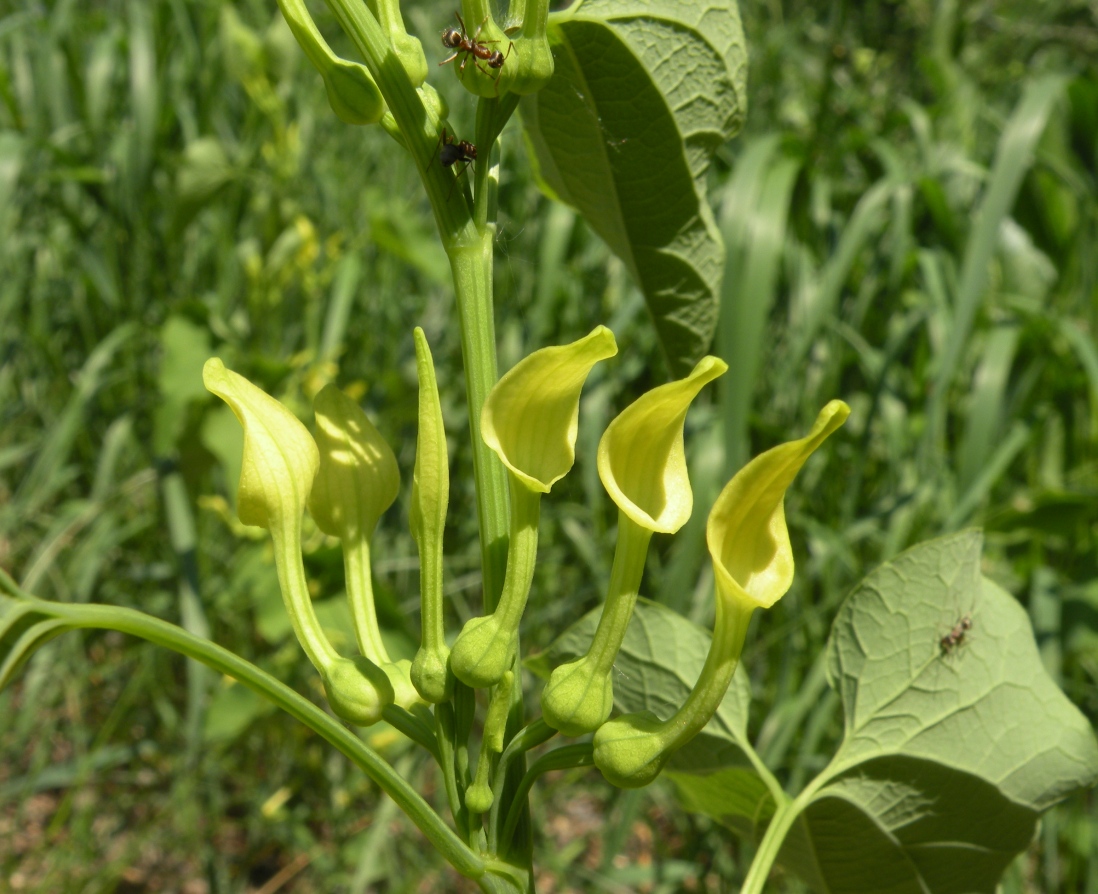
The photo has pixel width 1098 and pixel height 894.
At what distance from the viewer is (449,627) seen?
1935 mm

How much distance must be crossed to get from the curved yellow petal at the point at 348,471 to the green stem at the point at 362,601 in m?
0.01

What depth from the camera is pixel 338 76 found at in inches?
18.2

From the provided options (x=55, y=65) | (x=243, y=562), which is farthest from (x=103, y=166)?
(x=243, y=562)

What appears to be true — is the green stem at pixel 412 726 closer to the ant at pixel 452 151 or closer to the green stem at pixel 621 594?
the green stem at pixel 621 594

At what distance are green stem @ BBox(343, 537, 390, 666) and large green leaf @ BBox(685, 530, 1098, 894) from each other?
291 mm

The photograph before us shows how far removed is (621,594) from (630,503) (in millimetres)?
58

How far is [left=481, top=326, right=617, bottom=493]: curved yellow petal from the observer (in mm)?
391

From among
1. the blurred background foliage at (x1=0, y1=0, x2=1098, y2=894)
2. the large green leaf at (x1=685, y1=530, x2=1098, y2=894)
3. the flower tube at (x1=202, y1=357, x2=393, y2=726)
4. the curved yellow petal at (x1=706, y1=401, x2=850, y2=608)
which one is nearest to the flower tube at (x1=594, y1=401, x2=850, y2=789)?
the curved yellow petal at (x1=706, y1=401, x2=850, y2=608)

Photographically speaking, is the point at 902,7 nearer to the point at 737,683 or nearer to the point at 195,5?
the point at 195,5

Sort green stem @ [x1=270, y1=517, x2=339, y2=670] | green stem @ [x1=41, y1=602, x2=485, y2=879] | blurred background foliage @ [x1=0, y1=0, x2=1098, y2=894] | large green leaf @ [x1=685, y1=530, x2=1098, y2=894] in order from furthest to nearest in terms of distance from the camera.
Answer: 1. blurred background foliage @ [x1=0, y1=0, x2=1098, y2=894]
2. large green leaf @ [x1=685, y1=530, x2=1098, y2=894]
3. green stem @ [x1=270, y1=517, x2=339, y2=670]
4. green stem @ [x1=41, y1=602, x2=485, y2=879]

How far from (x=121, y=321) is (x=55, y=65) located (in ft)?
2.07

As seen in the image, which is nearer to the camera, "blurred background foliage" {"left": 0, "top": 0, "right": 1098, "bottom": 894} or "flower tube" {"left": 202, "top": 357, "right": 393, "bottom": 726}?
"flower tube" {"left": 202, "top": 357, "right": 393, "bottom": 726}

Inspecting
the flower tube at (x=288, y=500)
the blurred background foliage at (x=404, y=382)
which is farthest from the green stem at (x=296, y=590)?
the blurred background foliage at (x=404, y=382)

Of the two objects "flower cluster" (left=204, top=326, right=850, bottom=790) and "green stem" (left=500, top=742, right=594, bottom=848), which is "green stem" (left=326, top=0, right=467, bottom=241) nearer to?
"flower cluster" (left=204, top=326, right=850, bottom=790)
